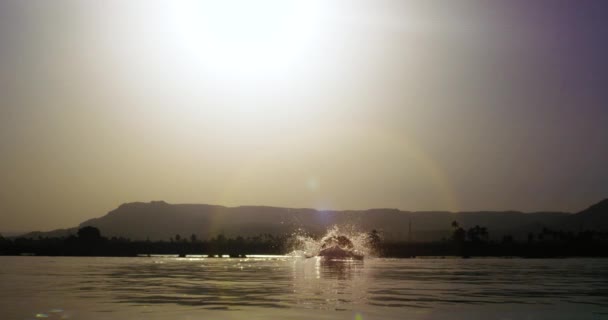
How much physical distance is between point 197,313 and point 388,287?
21.8m

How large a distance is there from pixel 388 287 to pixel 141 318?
970 inches

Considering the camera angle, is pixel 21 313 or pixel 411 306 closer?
pixel 21 313

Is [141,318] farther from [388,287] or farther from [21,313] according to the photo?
[388,287]

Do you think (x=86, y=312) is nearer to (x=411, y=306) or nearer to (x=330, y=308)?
(x=330, y=308)

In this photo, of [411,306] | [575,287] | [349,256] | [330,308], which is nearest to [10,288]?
[330,308]

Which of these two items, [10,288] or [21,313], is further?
[10,288]

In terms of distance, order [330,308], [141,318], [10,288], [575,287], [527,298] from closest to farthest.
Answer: [141,318]
[330,308]
[527,298]
[10,288]
[575,287]

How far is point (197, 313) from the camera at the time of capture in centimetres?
3356

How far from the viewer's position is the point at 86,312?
33.8m

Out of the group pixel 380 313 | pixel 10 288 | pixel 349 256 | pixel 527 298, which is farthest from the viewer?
pixel 349 256

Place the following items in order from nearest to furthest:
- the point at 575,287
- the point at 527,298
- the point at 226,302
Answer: the point at 226,302 < the point at 527,298 < the point at 575,287

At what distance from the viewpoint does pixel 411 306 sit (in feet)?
122

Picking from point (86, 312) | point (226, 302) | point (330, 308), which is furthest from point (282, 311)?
point (86, 312)

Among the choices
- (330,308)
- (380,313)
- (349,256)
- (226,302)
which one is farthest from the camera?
(349,256)
